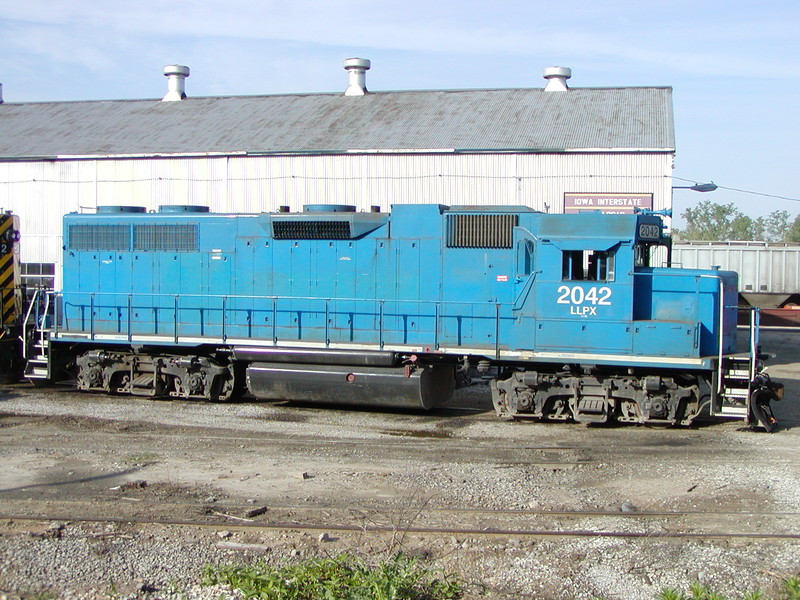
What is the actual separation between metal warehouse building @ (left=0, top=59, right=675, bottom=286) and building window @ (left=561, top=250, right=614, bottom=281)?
7125mm

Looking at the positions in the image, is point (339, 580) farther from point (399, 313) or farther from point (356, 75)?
point (356, 75)

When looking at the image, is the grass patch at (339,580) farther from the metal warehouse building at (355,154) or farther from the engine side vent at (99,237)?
the metal warehouse building at (355,154)

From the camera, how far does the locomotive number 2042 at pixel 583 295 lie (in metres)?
11.2

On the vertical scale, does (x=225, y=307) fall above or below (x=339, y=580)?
above

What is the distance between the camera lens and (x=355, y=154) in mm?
20578

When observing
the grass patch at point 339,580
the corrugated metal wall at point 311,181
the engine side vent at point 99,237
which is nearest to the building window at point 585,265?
the grass patch at point 339,580

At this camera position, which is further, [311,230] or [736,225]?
Answer: [736,225]

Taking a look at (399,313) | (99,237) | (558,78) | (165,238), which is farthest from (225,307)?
(558,78)

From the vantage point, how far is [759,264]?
28.0m

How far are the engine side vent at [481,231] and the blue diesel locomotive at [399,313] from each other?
0.02m

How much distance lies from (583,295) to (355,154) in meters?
10.7

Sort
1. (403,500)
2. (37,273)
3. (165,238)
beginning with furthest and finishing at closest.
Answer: (37,273), (165,238), (403,500)

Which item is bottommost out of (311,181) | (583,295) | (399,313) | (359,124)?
(399,313)

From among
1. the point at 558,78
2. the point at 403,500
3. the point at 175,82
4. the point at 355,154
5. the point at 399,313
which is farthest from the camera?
the point at 175,82
